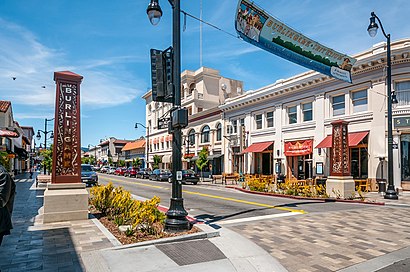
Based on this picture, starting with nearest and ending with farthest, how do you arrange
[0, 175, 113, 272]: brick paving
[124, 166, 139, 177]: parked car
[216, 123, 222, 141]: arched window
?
[0, 175, 113, 272]: brick paving, [216, 123, 222, 141]: arched window, [124, 166, 139, 177]: parked car

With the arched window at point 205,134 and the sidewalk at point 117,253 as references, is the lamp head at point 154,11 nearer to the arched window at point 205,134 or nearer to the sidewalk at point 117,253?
the sidewalk at point 117,253

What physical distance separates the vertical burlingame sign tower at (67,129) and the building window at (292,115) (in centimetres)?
2190

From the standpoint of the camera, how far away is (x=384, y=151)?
20328mm

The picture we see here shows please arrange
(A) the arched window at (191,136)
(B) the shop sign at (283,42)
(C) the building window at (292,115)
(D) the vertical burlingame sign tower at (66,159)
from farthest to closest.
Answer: (A) the arched window at (191,136), (C) the building window at (292,115), (B) the shop sign at (283,42), (D) the vertical burlingame sign tower at (66,159)

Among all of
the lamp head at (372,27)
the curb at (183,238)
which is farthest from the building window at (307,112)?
the curb at (183,238)

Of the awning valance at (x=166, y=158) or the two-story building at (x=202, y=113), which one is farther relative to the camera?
the awning valance at (x=166, y=158)

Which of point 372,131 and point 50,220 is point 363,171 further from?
point 50,220

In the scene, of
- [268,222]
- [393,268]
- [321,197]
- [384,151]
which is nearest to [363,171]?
[384,151]

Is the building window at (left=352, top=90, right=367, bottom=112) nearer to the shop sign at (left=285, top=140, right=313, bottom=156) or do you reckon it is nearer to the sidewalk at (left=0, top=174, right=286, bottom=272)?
the shop sign at (left=285, top=140, right=313, bottom=156)

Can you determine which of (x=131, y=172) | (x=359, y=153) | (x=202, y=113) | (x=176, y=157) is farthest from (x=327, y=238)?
(x=131, y=172)

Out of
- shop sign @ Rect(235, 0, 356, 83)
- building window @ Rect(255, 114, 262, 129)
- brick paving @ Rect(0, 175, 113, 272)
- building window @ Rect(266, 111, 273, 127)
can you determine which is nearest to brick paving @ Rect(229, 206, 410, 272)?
brick paving @ Rect(0, 175, 113, 272)

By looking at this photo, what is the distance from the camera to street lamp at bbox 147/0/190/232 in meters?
7.50

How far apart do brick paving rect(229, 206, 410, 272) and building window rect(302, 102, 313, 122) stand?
16.1 metres

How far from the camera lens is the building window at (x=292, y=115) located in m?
28.1
